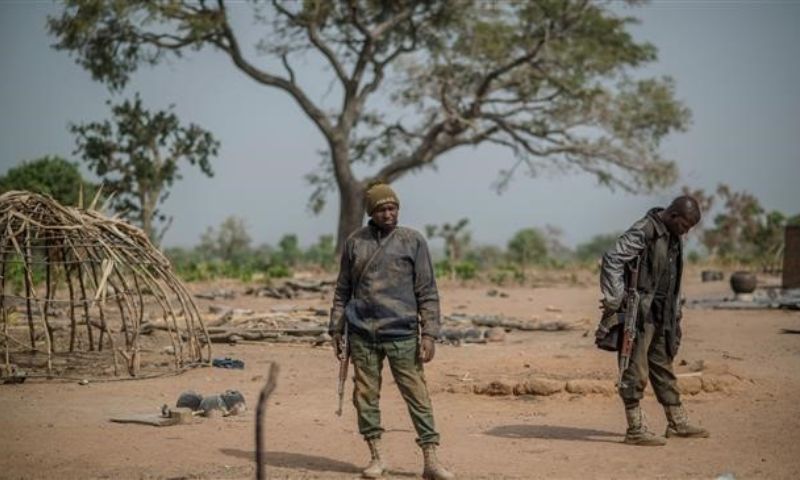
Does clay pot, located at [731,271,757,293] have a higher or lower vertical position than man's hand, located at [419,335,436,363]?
higher

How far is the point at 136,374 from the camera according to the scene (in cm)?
1081

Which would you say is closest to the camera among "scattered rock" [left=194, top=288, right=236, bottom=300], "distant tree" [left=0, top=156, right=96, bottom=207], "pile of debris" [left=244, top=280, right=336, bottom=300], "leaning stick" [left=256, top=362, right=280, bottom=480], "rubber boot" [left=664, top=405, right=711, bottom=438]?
"leaning stick" [left=256, top=362, right=280, bottom=480]

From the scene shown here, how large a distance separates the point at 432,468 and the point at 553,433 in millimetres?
2032

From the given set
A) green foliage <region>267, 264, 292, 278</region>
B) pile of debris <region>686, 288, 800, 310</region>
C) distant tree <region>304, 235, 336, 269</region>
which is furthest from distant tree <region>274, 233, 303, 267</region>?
pile of debris <region>686, 288, 800, 310</region>

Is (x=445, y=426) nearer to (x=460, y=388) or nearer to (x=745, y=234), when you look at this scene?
(x=460, y=388)

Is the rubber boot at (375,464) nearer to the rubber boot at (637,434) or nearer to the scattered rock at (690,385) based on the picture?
the rubber boot at (637,434)

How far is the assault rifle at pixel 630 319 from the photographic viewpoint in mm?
7309

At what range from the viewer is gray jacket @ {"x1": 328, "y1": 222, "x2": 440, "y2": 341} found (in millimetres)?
6500

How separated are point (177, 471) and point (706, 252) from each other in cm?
3562

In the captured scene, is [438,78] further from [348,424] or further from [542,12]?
[348,424]

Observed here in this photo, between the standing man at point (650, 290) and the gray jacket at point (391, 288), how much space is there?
144 centimetres

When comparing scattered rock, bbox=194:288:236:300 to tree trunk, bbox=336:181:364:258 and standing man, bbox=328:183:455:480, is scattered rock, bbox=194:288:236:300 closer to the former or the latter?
tree trunk, bbox=336:181:364:258

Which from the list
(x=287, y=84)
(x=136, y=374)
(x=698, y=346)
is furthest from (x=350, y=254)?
(x=287, y=84)

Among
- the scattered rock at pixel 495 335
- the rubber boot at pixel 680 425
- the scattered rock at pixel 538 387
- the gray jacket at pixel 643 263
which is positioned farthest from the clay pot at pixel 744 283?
the gray jacket at pixel 643 263
